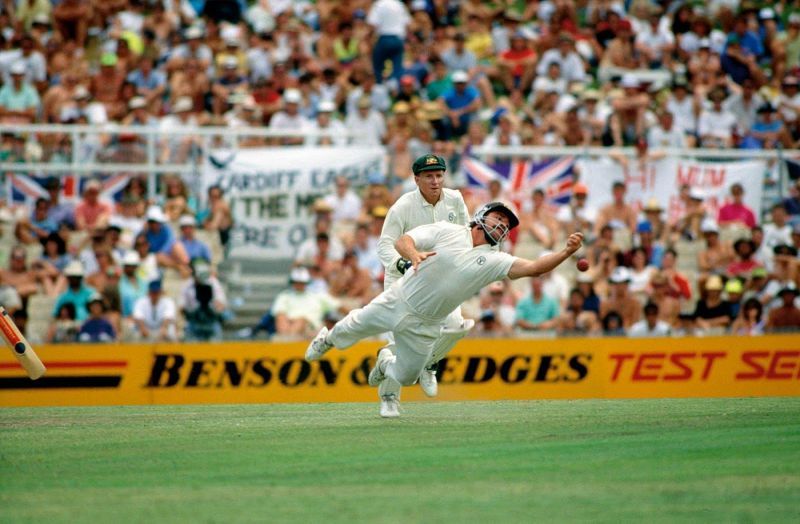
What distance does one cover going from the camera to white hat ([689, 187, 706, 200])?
66.4 feet

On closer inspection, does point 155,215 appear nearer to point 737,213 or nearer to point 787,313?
point 737,213

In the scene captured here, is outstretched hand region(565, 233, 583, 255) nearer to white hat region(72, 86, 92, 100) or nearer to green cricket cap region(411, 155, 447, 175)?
green cricket cap region(411, 155, 447, 175)

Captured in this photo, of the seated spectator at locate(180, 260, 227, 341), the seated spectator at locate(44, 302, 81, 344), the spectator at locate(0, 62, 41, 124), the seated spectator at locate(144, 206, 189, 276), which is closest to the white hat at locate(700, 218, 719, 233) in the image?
the seated spectator at locate(180, 260, 227, 341)

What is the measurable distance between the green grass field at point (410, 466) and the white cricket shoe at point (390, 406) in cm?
19

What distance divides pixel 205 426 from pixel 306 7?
47.8ft

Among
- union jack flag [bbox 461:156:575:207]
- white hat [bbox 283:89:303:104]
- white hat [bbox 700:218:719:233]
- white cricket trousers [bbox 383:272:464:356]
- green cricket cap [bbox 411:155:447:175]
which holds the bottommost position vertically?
white hat [bbox 700:218:719:233]

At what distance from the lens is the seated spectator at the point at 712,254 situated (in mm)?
19922

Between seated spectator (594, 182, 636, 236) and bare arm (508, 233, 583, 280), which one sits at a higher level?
bare arm (508, 233, 583, 280)

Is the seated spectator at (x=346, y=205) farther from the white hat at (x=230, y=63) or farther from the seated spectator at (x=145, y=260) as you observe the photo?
the white hat at (x=230, y=63)

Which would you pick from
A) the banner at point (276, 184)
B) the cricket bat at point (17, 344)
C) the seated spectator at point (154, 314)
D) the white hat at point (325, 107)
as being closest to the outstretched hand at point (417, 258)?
the cricket bat at point (17, 344)

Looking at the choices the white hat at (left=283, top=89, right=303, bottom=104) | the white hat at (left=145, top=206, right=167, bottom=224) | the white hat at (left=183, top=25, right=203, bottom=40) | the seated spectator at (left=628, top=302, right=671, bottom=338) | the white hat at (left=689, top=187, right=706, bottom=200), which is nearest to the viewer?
the seated spectator at (left=628, top=302, right=671, bottom=338)

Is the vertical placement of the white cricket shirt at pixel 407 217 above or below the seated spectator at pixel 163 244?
above

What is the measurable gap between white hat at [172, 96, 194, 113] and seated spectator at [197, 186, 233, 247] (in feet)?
6.56

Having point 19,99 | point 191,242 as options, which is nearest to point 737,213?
point 191,242
